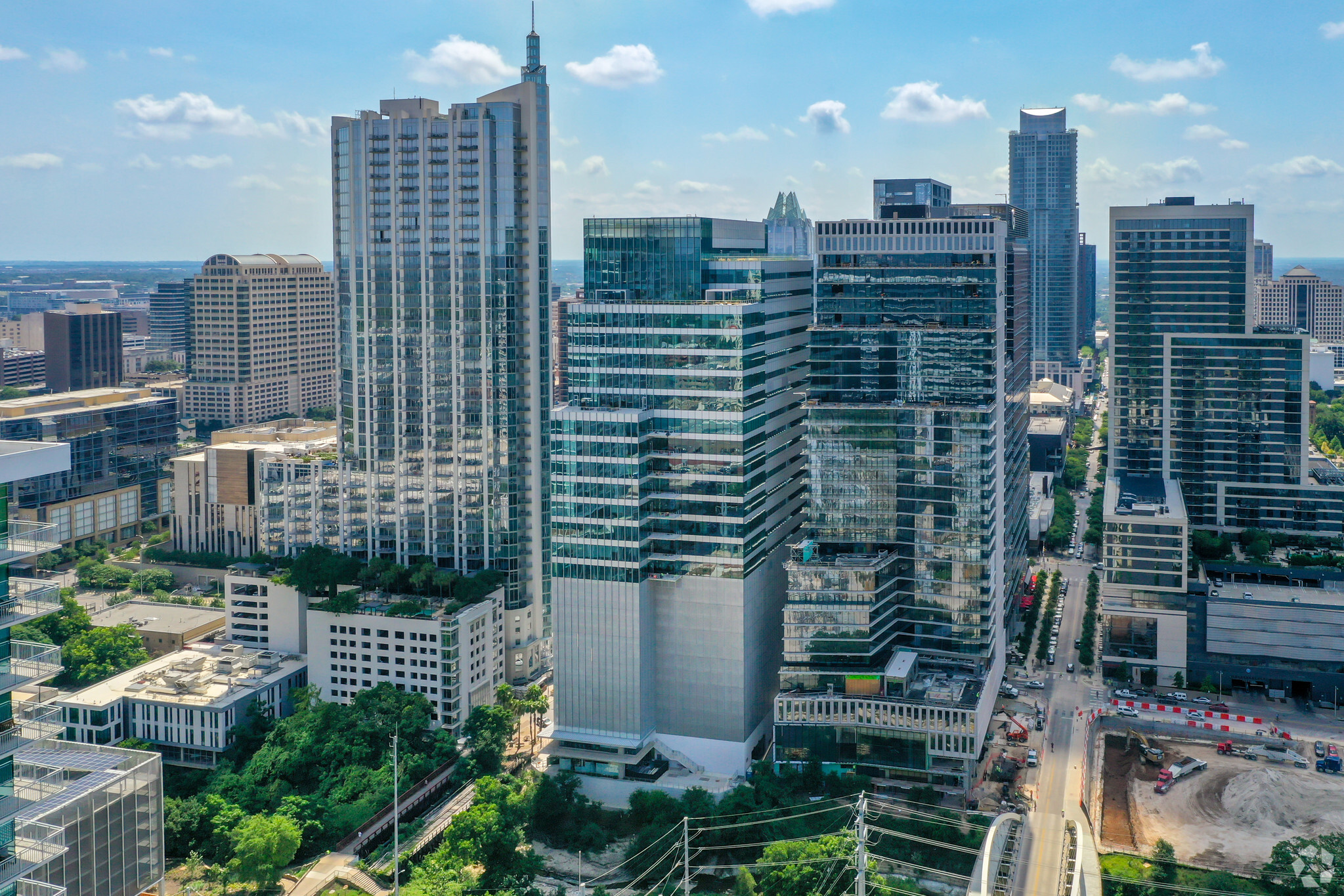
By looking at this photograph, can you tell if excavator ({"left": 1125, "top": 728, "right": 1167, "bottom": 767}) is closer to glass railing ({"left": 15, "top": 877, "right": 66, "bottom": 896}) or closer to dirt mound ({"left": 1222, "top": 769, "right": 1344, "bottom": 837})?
dirt mound ({"left": 1222, "top": 769, "right": 1344, "bottom": 837})

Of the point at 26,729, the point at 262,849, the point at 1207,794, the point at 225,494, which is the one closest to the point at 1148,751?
the point at 1207,794

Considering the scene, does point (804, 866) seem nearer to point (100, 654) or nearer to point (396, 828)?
point (396, 828)

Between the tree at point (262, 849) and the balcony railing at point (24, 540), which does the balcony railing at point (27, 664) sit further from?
the tree at point (262, 849)

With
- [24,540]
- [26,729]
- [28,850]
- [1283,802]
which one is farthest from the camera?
[1283,802]

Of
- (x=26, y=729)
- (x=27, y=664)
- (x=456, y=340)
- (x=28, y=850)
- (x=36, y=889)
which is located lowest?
(x=36, y=889)

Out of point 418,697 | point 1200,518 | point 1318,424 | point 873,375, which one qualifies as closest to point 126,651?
point 418,697

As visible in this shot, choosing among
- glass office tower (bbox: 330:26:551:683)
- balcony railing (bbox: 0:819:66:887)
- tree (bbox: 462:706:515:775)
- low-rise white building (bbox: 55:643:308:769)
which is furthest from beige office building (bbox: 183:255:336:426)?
balcony railing (bbox: 0:819:66:887)
